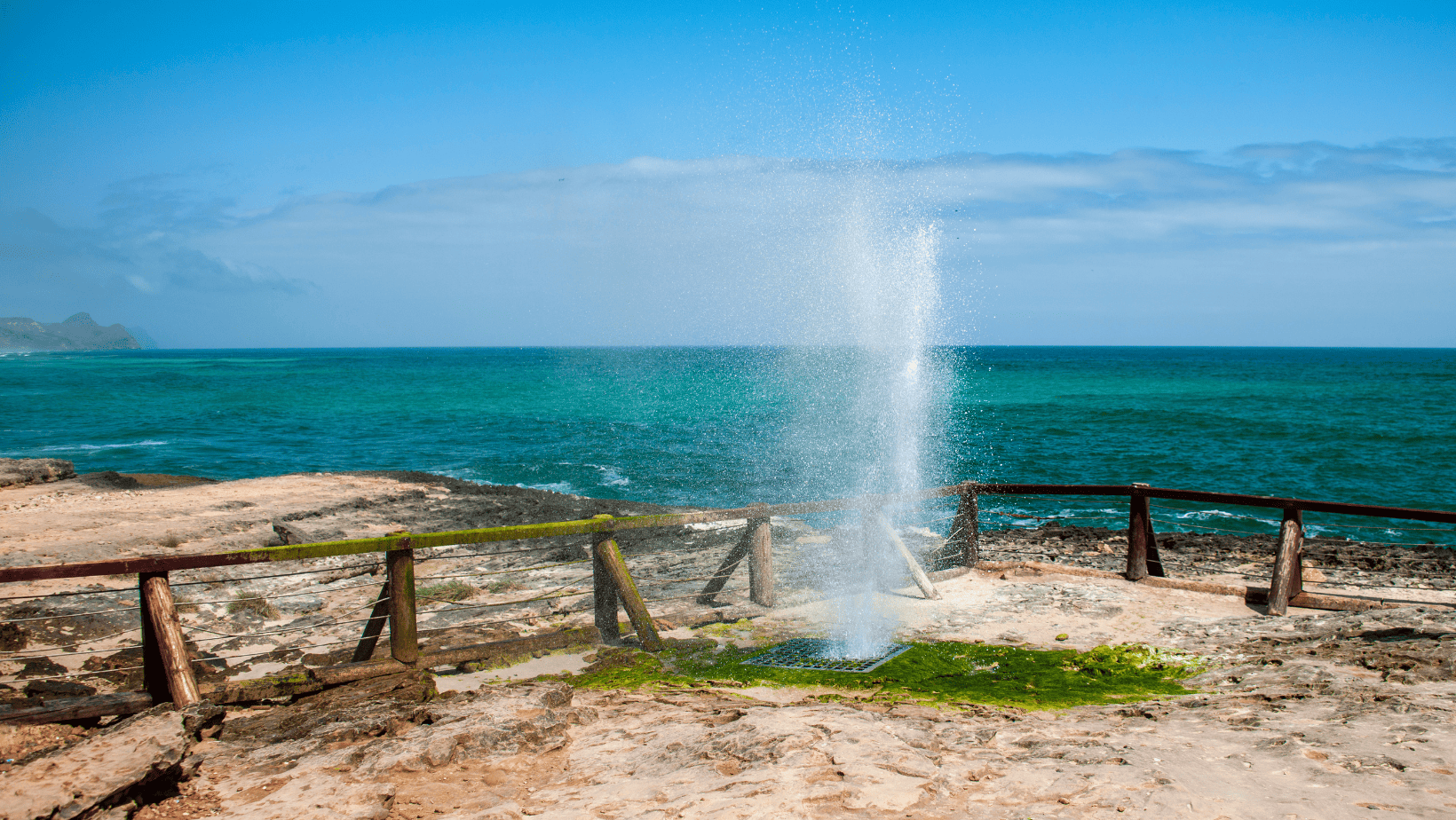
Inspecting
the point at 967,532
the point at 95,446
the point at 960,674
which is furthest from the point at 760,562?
the point at 95,446

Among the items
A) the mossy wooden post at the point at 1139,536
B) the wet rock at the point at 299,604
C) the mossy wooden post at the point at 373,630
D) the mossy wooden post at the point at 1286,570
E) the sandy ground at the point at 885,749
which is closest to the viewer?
the sandy ground at the point at 885,749

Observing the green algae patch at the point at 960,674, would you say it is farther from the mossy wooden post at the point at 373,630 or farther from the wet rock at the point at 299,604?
the wet rock at the point at 299,604

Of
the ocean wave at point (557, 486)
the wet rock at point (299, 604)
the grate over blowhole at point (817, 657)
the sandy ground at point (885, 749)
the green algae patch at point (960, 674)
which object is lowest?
the ocean wave at point (557, 486)

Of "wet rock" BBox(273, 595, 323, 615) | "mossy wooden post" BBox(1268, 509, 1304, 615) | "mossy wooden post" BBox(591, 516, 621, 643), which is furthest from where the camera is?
"wet rock" BBox(273, 595, 323, 615)

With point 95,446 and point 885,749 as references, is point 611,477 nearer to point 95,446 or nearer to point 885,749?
point 885,749

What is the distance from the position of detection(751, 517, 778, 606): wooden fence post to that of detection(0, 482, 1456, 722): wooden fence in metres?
0.01

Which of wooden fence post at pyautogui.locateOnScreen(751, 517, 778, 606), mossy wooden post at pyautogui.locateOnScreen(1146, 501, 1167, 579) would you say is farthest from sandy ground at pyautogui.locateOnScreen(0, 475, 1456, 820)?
wooden fence post at pyautogui.locateOnScreen(751, 517, 778, 606)

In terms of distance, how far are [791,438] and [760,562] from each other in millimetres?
30103

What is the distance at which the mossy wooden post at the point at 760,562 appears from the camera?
9.06 m

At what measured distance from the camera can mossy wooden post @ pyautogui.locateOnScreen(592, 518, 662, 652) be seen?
301 inches

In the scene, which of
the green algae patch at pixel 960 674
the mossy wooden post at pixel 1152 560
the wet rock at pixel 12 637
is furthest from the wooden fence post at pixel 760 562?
the wet rock at pixel 12 637

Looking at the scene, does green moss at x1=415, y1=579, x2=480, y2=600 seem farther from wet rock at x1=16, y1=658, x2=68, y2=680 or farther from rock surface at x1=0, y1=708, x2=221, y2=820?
rock surface at x1=0, y1=708, x2=221, y2=820

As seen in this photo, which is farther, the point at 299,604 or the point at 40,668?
the point at 299,604

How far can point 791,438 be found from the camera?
39125 mm
